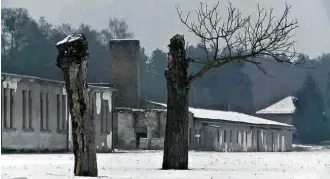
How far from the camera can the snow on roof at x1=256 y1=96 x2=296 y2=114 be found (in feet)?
313

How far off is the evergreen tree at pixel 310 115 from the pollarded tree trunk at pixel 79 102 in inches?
2919

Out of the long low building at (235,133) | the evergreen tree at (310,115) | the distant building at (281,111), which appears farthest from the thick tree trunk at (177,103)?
the distant building at (281,111)

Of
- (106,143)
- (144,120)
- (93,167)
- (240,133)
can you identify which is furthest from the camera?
(240,133)

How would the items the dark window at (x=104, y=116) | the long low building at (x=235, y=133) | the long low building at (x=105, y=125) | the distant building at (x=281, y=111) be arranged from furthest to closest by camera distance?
the distant building at (x=281, y=111)
the long low building at (x=235, y=133)
the dark window at (x=104, y=116)
the long low building at (x=105, y=125)

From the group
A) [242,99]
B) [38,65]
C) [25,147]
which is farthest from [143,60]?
[25,147]

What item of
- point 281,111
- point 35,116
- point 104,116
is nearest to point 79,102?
point 35,116

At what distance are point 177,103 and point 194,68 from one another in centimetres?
5963

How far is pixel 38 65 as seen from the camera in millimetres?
78875

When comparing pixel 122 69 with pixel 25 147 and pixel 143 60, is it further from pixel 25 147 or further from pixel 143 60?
pixel 143 60

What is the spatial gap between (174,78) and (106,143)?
31.4 metres

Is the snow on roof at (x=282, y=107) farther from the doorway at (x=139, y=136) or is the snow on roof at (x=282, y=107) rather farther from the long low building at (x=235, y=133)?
the doorway at (x=139, y=136)

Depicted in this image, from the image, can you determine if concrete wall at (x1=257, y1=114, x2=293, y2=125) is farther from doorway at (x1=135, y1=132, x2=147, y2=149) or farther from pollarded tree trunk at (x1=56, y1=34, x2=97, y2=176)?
pollarded tree trunk at (x1=56, y1=34, x2=97, y2=176)

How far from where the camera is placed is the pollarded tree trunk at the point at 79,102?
59.7 ft

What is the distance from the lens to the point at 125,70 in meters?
65.4
